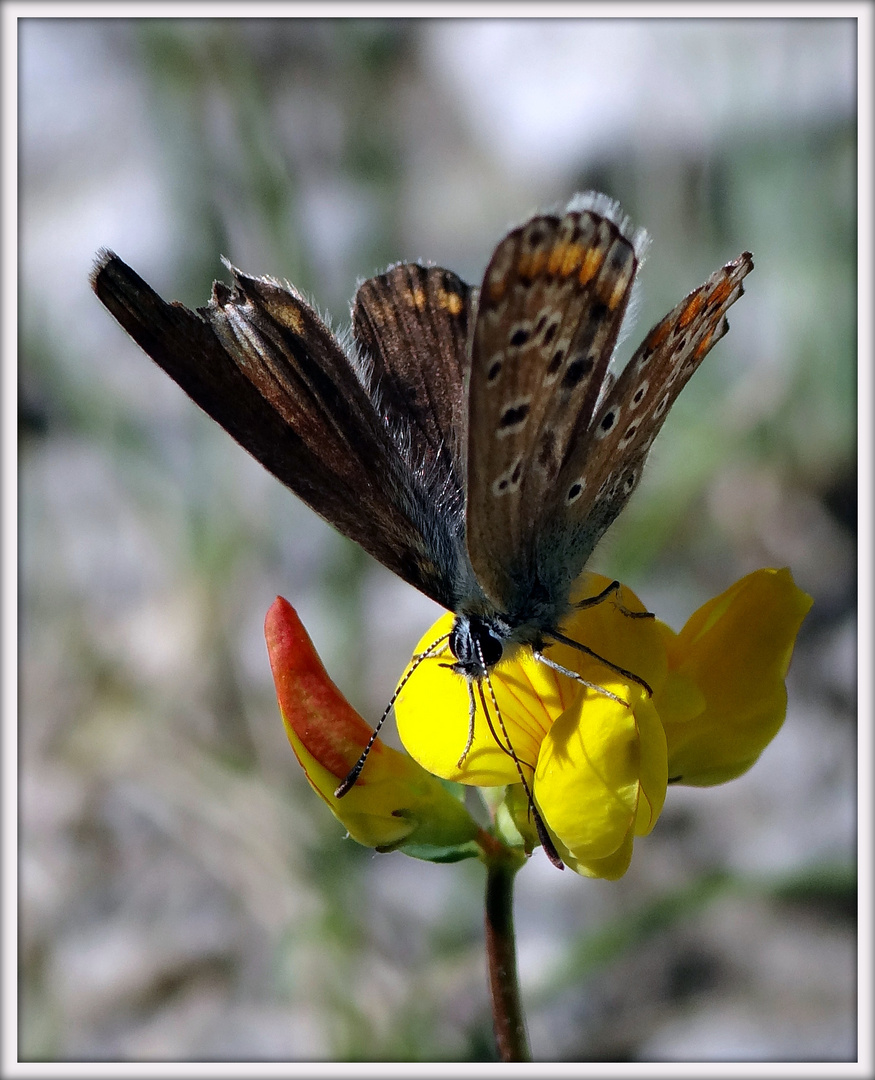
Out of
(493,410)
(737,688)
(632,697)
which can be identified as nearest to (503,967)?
(632,697)

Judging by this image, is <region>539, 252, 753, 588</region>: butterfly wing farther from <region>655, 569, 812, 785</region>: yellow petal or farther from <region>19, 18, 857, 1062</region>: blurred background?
<region>19, 18, 857, 1062</region>: blurred background

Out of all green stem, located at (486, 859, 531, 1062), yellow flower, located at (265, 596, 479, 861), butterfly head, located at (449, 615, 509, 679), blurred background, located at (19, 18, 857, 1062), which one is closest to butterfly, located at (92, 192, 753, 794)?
butterfly head, located at (449, 615, 509, 679)

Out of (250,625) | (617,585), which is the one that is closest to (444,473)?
(617,585)

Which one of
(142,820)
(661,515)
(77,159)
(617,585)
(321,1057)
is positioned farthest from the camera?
(77,159)

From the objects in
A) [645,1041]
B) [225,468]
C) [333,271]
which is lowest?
[645,1041]

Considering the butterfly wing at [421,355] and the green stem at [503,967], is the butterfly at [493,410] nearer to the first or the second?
the butterfly wing at [421,355]

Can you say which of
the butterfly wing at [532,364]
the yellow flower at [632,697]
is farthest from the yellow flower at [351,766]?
the butterfly wing at [532,364]

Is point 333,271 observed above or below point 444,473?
above

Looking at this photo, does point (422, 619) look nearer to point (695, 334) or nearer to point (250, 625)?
point (250, 625)
